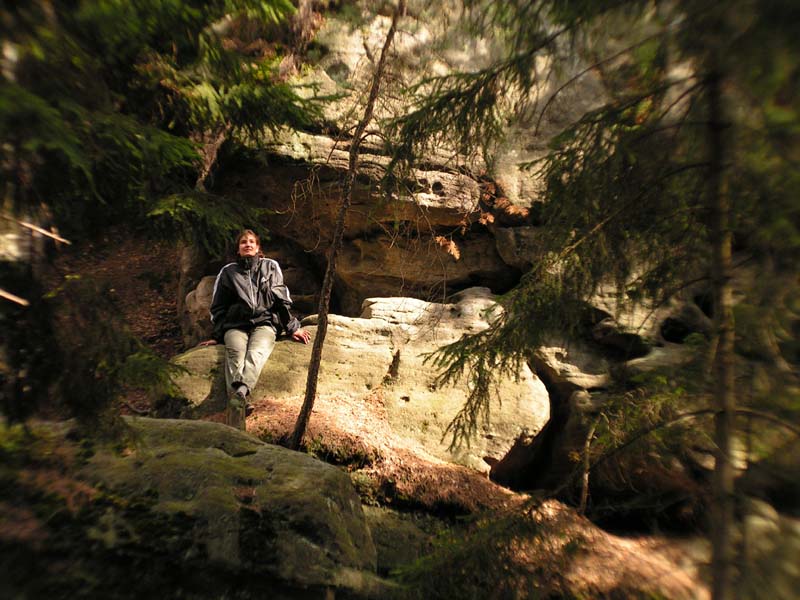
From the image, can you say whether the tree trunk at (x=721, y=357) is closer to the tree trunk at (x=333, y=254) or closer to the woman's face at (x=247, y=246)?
the tree trunk at (x=333, y=254)

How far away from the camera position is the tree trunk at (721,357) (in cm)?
193

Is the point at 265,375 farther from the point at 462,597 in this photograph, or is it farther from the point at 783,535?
the point at 783,535

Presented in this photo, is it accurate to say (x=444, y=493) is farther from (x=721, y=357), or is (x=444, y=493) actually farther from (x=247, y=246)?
(x=247, y=246)

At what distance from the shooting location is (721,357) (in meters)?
2.18

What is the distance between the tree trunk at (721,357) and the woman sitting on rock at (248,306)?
5.22 m

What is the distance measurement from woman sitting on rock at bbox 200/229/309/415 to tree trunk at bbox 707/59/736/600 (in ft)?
17.1

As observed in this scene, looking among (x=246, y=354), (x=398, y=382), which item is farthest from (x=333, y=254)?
(x=398, y=382)

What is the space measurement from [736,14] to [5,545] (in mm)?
3662

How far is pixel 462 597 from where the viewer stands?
2.62 metres

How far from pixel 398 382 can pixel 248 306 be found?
106 inches

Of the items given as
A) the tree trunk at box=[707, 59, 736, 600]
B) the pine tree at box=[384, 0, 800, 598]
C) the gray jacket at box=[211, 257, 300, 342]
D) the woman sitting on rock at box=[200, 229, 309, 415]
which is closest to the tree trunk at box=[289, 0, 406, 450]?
the woman sitting on rock at box=[200, 229, 309, 415]

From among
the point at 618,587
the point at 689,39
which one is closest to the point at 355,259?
the point at 618,587

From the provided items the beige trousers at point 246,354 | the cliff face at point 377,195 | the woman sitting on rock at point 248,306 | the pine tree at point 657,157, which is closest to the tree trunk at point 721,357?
the pine tree at point 657,157

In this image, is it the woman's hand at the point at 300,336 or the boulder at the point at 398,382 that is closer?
the boulder at the point at 398,382
